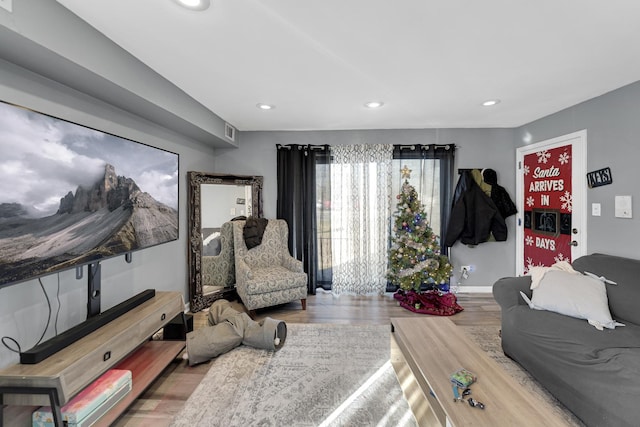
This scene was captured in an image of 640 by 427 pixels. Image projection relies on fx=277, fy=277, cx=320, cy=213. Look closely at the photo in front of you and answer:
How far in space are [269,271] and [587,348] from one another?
282 cm

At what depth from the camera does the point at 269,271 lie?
339cm

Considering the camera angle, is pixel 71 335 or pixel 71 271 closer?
pixel 71 335

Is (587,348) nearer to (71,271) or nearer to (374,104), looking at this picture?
(374,104)

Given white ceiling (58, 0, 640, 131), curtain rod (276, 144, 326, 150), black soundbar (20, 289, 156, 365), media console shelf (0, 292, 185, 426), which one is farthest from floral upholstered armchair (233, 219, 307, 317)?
white ceiling (58, 0, 640, 131)

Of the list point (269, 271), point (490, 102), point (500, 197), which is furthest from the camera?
point (500, 197)

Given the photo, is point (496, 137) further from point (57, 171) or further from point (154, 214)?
point (57, 171)

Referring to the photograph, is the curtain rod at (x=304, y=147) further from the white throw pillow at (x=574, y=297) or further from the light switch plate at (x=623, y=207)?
the light switch plate at (x=623, y=207)

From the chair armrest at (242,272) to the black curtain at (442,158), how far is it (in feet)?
8.02

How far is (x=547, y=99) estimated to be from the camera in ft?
9.00

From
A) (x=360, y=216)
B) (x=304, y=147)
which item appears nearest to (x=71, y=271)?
(x=304, y=147)

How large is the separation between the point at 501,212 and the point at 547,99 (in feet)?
4.95

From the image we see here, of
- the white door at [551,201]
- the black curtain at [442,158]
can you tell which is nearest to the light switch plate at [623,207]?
the white door at [551,201]

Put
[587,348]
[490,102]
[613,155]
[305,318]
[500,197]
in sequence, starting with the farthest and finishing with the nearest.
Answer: [500,197], [305,318], [490,102], [613,155], [587,348]

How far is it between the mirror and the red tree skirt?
2260mm
